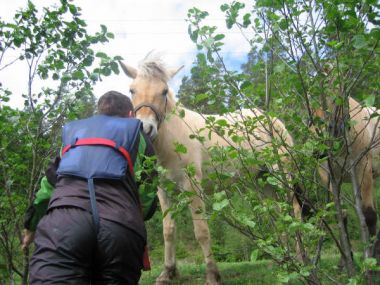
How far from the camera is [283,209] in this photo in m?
2.21

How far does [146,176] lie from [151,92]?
2.24 m

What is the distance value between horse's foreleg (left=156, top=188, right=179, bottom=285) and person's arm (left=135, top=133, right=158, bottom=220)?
2369 millimetres

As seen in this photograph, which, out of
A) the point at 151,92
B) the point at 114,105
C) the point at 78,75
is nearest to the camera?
the point at 114,105

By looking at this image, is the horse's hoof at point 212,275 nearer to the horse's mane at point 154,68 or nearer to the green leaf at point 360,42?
the horse's mane at point 154,68

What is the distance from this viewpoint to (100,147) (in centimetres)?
244

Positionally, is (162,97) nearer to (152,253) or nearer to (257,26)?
(257,26)

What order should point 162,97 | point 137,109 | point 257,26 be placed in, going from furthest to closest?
point 162,97 → point 137,109 → point 257,26

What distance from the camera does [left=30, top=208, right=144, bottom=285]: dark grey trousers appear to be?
218cm

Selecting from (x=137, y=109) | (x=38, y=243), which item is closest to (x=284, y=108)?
(x=38, y=243)

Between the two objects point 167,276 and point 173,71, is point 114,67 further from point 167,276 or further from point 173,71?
point 167,276

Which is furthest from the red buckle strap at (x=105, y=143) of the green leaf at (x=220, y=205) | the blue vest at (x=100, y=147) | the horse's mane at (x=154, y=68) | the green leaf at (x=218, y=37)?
the horse's mane at (x=154, y=68)

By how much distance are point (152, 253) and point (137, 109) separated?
36.9 feet

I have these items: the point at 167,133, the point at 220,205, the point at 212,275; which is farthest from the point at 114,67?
the point at 212,275

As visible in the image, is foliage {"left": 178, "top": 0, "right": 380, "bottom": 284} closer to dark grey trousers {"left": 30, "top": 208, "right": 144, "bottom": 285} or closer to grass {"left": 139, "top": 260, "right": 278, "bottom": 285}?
dark grey trousers {"left": 30, "top": 208, "right": 144, "bottom": 285}
